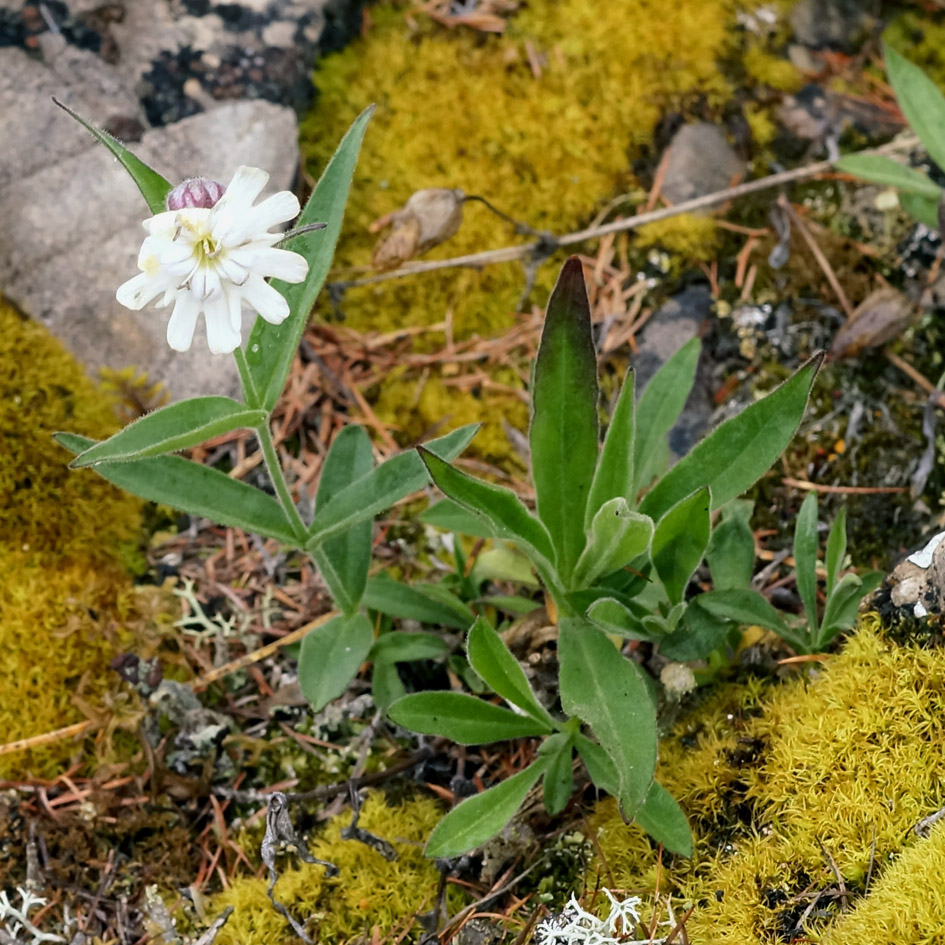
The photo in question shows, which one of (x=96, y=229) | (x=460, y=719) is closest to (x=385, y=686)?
(x=460, y=719)

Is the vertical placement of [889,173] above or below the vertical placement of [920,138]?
below

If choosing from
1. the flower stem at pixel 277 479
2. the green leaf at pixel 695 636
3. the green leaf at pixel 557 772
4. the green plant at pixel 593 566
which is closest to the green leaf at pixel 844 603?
the green plant at pixel 593 566

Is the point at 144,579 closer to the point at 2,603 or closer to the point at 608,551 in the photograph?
the point at 2,603

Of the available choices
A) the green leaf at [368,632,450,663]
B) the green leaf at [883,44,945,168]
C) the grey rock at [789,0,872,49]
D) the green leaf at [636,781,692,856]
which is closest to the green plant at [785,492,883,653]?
the green leaf at [636,781,692,856]

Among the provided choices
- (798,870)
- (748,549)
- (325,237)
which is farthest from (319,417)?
(798,870)

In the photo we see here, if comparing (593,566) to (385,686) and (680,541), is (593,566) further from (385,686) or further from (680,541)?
(385,686)

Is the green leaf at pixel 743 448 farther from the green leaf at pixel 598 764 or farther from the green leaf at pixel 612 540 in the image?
the green leaf at pixel 598 764
